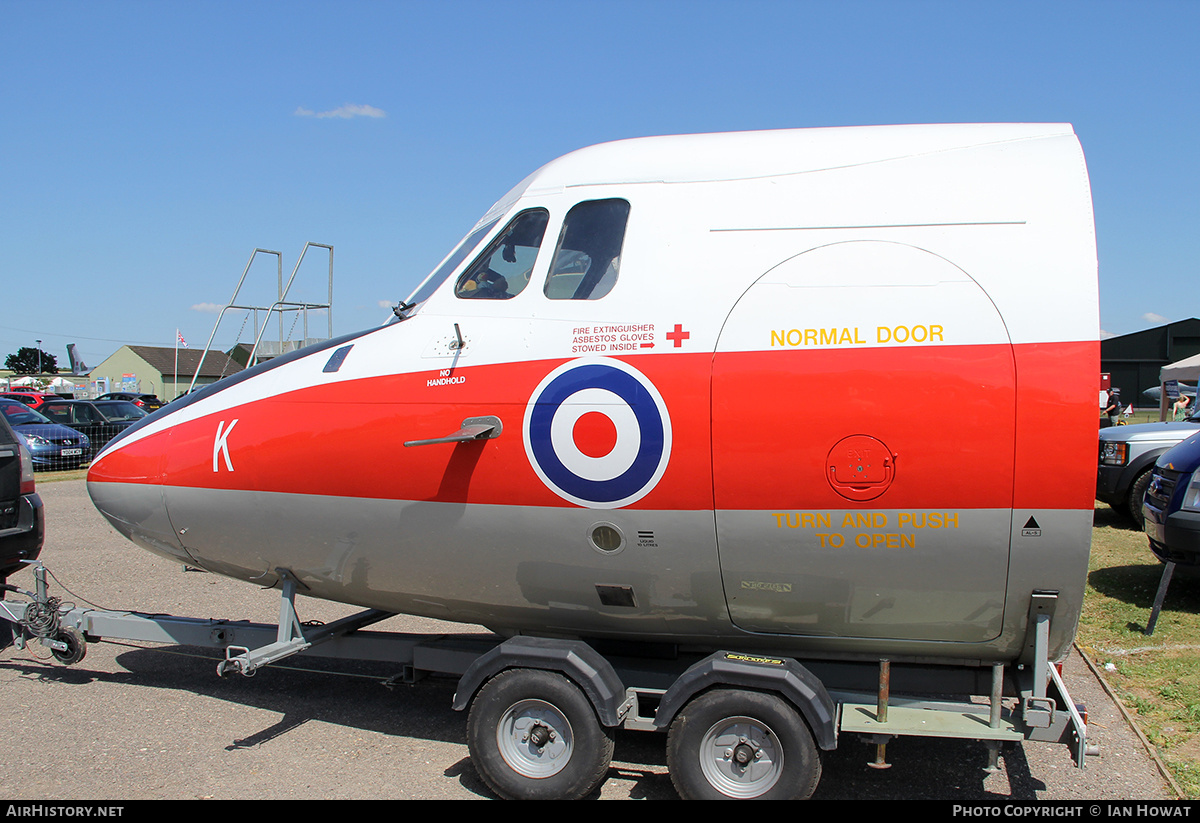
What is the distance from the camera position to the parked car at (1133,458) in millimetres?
11828

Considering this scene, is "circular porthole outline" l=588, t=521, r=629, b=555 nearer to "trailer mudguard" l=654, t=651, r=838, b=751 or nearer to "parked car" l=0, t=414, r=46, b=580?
"trailer mudguard" l=654, t=651, r=838, b=751

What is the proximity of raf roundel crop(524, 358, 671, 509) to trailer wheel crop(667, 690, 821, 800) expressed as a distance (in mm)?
1216

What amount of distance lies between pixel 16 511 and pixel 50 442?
51.5 feet

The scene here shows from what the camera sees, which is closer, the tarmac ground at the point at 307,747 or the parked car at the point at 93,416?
the tarmac ground at the point at 307,747

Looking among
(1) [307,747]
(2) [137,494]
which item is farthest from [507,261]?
(1) [307,747]

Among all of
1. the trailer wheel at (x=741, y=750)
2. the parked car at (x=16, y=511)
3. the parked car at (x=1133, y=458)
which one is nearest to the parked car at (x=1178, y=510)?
the parked car at (x=1133, y=458)

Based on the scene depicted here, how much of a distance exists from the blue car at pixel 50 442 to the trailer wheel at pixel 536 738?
20.1m

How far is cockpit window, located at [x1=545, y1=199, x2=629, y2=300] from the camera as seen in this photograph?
4.64 m

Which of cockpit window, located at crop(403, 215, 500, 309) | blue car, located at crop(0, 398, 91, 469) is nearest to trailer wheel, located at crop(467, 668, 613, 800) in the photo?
cockpit window, located at crop(403, 215, 500, 309)

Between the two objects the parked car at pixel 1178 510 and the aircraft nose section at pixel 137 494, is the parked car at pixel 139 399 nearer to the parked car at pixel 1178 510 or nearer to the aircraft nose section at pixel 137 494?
the aircraft nose section at pixel 137 494

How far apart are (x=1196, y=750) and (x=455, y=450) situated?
17.0ft

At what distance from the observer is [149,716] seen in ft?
19.3

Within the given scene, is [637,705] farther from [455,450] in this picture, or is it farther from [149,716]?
[149,716]

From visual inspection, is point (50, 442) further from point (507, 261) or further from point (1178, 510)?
point (1178, 510)
